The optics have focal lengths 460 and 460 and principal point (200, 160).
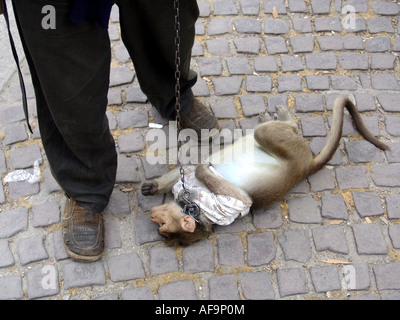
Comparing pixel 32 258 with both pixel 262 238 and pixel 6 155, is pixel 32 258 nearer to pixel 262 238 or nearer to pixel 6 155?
pixel 6 155

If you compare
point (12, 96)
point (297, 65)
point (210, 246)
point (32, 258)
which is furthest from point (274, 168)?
point (12, 96)

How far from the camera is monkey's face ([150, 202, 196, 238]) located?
11.6 feet

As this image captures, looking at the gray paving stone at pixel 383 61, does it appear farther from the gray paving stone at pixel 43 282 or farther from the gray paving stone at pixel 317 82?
the gray paving stone at pixel 43 282

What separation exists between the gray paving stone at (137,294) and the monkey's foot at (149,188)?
0.81 meters

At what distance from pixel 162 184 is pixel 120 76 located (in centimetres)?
148

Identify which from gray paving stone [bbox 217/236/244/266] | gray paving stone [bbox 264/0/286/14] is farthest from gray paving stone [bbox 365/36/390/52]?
gray paving stone [bbox 217/236/244/266]

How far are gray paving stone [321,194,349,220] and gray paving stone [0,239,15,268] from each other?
102 inches

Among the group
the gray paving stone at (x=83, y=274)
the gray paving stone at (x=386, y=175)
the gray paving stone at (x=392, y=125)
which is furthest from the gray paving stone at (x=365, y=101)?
the gray paving stone at (x=83, y=274)

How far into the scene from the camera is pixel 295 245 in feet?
12.4

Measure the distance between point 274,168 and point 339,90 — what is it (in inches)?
56.0

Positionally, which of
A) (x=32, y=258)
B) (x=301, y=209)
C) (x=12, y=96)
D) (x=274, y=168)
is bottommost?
(x=32, y=258)

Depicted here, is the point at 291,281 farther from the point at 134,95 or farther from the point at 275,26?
the point at 275,26

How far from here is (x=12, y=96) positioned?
4652mm

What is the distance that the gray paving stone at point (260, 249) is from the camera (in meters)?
3.72
